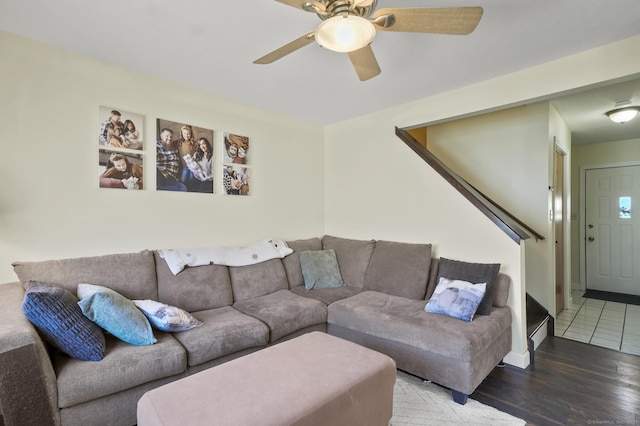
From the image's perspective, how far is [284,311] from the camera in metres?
A: 2.44

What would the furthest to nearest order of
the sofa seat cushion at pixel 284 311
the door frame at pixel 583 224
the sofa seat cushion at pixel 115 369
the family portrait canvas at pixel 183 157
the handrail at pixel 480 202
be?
the door frame at pixel 583 224, the family portrait canvas at pixel 183 157, the handrail at pixel 480 202, the sofa seat cushion at pixel 284 311, the sofa seat cushion at pixel 115 369

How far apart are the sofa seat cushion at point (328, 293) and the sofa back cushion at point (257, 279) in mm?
173

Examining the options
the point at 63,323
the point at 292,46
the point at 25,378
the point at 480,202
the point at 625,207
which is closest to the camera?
the point at 25,378

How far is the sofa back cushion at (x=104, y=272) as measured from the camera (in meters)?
1.98

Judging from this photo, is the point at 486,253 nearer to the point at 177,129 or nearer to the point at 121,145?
the point at 177,129

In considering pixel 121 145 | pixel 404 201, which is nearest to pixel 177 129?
pixel 121 145

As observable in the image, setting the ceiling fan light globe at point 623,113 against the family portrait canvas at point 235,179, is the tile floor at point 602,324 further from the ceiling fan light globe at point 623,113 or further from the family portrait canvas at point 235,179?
the family portrait canvas at point 235,179

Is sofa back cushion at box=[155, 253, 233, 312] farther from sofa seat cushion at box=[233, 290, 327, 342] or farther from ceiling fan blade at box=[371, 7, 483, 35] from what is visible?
ceiling fan blade at box=[371, 7, 483, 35]

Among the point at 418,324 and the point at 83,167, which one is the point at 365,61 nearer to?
the point at 418,324

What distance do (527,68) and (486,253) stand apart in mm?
1516

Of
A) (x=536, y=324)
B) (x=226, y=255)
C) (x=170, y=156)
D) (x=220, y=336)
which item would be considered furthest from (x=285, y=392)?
(x=536, y=324)

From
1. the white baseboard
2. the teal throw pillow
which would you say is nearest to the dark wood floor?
the white baseboard

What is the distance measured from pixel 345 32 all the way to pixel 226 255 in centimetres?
209

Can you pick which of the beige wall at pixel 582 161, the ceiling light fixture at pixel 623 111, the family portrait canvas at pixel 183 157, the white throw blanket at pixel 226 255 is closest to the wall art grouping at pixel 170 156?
the family portrait canvas at pixel 183 157
